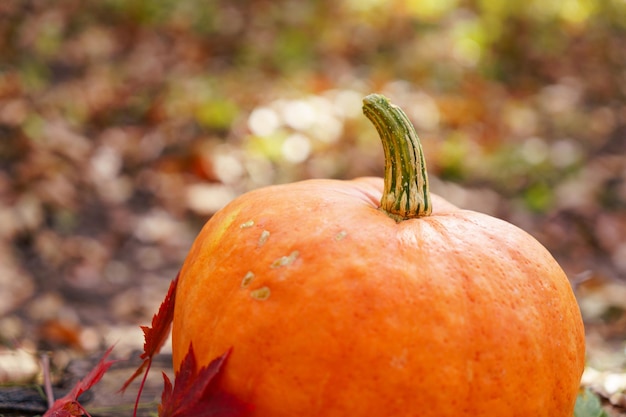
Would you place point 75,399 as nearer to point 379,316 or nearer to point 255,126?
point 379,316

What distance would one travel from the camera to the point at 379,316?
126 cm

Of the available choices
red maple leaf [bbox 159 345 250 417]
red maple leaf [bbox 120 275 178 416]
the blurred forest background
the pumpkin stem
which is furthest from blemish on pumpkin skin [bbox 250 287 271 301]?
the blurred forest background

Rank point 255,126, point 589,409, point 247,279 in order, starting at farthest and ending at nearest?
point 255,126, point 589,409, point 247,279

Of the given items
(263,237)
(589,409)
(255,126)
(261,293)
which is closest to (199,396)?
(261,293)

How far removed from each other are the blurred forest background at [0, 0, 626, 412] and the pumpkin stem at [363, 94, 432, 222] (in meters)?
0.96

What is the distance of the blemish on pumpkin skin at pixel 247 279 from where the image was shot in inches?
52.9

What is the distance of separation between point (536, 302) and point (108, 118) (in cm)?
416

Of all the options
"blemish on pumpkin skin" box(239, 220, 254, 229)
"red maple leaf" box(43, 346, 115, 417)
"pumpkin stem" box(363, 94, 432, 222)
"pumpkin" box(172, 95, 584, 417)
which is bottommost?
"red maple leaf" box(43, 346, 115, 417)

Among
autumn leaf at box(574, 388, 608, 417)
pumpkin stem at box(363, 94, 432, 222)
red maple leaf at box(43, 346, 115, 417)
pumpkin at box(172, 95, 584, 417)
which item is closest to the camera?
pumpkin at box(172, 95, 584, 417)

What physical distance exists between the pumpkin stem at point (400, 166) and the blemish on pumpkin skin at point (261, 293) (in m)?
0.35

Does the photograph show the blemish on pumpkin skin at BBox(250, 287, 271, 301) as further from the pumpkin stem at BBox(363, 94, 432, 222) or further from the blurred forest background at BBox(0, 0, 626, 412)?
the blurred forest background at BBox(0, 0, 626, 412)

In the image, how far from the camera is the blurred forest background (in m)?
3.68

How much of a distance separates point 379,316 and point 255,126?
12.6 feet

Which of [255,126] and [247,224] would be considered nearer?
[247,224]
